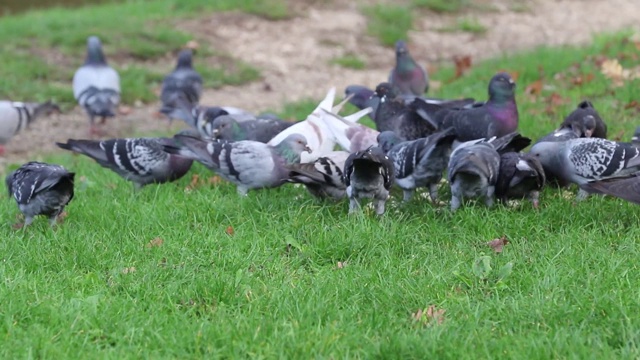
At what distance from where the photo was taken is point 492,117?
268 inches

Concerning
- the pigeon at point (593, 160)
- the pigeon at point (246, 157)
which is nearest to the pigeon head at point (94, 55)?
the pigeon at point (246, 157)

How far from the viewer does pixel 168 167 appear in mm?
6832

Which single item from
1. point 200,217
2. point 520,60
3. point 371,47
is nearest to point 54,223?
point 200,217

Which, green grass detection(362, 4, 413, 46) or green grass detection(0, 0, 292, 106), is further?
green grass detection(362, 4, 413, 46)

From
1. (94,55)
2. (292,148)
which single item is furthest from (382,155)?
(94,55)

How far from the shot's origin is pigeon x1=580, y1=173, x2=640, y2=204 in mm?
5186

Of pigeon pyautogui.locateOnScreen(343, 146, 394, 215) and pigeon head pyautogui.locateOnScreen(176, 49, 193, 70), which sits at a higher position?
pigeon pyautogui.locateOnScreen(343, 146, 394, 215)

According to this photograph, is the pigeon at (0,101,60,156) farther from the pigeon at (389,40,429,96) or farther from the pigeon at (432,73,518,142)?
the pigeon at (432,73,518,142)

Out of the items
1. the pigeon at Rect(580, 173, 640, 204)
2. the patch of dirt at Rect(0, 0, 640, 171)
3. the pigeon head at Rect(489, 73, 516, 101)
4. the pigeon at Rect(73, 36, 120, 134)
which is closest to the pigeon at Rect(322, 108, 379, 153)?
the pigeon head at Rect(489, 73, 516, 101)

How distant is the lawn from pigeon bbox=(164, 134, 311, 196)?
13 centimetres

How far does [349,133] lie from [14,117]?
13.0ft

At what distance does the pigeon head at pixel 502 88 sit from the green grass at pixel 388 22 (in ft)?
21.6

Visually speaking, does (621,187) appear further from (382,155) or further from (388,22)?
(388,22)

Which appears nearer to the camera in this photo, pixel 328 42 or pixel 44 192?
pixel 44 192
